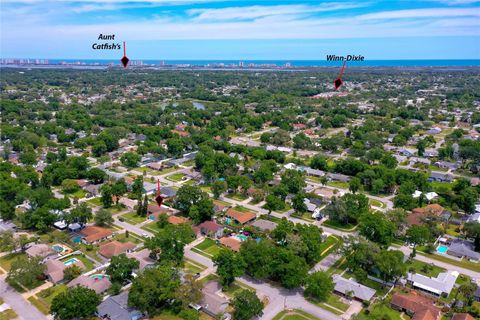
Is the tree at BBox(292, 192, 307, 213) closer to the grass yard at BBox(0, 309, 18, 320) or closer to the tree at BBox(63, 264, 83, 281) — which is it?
the tree at BBox(63, 264, 83, 281)

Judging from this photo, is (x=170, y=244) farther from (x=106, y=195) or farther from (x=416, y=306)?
(x=416, y=306)

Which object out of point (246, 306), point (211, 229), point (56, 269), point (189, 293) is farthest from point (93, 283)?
point (211, 229)

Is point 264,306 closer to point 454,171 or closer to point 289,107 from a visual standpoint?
point 454,171

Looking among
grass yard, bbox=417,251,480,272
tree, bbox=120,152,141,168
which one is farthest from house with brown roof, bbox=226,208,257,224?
tree, bbox=120,152,141,168

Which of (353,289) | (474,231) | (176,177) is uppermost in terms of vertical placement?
(474,231)

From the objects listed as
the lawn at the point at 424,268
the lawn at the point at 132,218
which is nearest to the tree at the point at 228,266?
the lawn at the point at 132,218

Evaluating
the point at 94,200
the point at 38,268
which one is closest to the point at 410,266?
the point at 38,268
